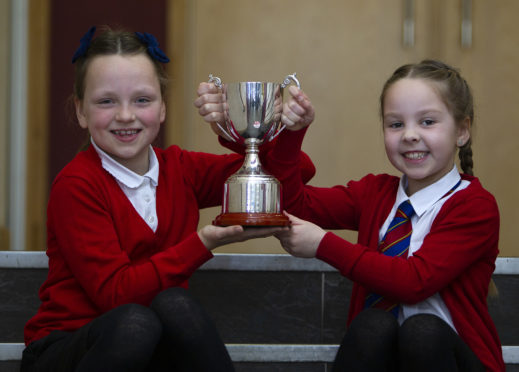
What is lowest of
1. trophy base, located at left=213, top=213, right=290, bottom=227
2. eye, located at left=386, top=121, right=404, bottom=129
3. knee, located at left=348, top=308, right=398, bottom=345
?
knee, located at left=348, top=308, right=398, bottom=345

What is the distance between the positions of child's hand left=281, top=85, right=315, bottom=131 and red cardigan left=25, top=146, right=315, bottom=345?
26cm

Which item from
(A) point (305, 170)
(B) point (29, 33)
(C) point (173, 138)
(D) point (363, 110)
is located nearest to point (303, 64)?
(D) point (363, 110)

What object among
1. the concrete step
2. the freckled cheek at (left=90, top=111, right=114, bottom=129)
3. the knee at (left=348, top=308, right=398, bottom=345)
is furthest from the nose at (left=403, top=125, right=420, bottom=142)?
the freckled cheek at (left=90, top=111, right=114, bottom=129)

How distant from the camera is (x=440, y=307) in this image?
130cm

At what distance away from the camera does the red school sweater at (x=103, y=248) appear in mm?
1249

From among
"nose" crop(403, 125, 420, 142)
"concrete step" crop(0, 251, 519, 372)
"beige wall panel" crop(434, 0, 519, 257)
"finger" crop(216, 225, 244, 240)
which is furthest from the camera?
"beige wall panel" crop(434, 0, 519, 257)

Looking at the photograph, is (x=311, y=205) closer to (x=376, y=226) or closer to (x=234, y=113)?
(x=376, y=226)

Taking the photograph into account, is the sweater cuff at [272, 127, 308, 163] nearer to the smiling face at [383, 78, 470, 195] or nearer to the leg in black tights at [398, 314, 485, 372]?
the smiling face at [383, 78, 470, 195]

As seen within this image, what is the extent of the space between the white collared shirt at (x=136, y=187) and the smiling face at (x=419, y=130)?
462 mm

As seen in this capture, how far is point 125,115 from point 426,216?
0.58 m

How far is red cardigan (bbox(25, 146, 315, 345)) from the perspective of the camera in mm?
1249

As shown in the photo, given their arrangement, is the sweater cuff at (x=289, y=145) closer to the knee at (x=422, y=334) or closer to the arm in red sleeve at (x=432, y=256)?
the arm in red sleeve at (x=432, y=256)

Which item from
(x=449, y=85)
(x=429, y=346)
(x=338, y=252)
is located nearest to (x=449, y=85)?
(x=449, y=85)

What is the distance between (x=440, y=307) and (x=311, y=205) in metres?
0.33
